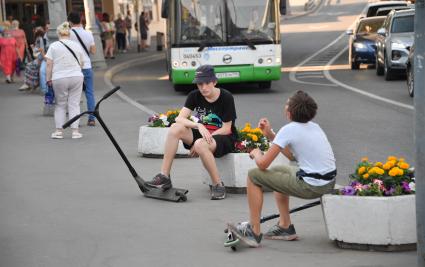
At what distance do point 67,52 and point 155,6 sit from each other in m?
58.5

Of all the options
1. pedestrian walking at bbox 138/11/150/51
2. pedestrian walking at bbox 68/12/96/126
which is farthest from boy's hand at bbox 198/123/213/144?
pedestrian walking at bbox 138/11/150/51

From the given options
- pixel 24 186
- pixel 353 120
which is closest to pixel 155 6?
pixel 353 120

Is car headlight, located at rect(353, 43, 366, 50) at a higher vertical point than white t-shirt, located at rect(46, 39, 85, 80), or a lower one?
lower

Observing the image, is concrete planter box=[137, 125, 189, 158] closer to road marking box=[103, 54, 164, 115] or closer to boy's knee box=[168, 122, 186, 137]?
boy's knee box=[168, 122, 186, 137]

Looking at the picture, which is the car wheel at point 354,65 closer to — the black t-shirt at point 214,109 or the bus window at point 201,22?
the bus window at point 201,22

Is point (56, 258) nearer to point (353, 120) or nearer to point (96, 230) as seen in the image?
point (96, 230)

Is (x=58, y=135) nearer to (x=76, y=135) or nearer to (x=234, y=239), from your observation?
(x=76, y=135)

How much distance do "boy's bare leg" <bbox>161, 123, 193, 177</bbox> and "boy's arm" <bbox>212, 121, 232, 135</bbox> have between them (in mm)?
261

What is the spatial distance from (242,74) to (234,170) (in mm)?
14267

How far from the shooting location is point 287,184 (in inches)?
335

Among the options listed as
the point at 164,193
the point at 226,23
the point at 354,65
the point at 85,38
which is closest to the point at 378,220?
the point at 164,193

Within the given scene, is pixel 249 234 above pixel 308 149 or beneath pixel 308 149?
beneath

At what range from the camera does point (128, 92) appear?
2703 cm

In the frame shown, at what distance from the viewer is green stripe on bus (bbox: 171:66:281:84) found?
25.2m
